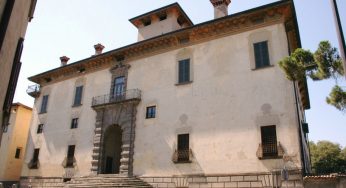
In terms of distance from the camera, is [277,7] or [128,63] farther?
[128,63]

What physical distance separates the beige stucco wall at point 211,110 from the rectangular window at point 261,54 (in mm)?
302

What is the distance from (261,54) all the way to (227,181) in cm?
740

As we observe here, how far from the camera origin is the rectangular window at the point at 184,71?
1954cm

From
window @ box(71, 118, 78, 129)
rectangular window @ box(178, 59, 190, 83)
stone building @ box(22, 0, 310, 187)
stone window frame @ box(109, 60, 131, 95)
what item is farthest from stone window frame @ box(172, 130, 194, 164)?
window @ box(71, 118, 78, 129)

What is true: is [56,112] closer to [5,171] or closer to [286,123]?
[5,171]

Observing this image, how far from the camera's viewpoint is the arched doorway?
2194cm

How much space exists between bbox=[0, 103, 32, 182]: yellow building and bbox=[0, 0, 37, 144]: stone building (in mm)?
26408

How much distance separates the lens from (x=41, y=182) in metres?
23.7

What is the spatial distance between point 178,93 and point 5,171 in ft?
71.5

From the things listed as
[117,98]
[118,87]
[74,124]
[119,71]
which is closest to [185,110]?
[117,98]

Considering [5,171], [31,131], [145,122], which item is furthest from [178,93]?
[5,171]

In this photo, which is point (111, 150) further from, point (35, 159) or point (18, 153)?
point (18, 153)

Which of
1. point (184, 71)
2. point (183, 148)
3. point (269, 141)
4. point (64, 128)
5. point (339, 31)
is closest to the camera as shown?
point (339, 31)

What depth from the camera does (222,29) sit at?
1895cm
